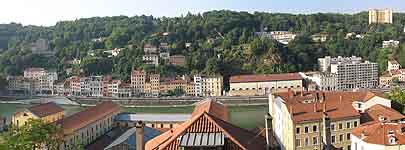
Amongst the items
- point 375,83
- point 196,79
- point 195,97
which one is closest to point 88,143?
point 195,97

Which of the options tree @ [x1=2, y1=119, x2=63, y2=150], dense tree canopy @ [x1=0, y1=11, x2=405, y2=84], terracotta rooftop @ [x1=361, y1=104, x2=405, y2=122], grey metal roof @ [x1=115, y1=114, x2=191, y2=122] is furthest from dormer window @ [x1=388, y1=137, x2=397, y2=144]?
dense tree canopy @ [x1=0, y1=11, x2=405, y2=84]

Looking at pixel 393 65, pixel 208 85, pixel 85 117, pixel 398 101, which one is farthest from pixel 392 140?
pixel 393 65

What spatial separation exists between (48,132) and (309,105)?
901 centimetres

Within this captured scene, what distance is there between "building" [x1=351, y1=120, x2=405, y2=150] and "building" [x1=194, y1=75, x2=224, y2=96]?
39800 millimetres

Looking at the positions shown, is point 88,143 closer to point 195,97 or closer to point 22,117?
point 22,117

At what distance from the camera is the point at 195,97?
5375 cm

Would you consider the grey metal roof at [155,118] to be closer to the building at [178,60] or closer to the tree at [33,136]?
A: the tree at [33,136]

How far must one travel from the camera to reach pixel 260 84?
2197 inches

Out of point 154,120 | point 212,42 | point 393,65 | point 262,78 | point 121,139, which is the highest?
point 212,42

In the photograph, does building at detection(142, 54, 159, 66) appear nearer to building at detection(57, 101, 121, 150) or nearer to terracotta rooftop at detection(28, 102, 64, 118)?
building at detection(57, 101, 121, 150)

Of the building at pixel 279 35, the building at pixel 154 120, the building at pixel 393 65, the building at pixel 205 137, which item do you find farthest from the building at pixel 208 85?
the building at pixel 205 137

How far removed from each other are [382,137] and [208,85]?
4145 cm

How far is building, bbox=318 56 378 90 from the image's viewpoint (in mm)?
60531

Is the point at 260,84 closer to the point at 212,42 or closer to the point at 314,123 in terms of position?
the point at 212,42
